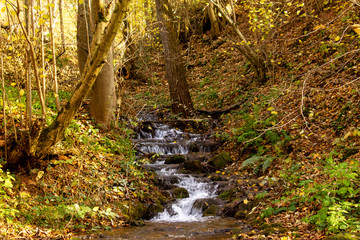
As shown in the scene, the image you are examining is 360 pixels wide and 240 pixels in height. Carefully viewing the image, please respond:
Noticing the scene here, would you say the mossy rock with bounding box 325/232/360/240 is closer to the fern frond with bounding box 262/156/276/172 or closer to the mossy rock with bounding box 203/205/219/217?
the mossy rock with bounding box 203/205/219/217

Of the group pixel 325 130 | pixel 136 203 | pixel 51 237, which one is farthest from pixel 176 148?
pixel 51 237

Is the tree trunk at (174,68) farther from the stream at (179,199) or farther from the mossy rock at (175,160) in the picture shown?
the mossy rock at (175,160)

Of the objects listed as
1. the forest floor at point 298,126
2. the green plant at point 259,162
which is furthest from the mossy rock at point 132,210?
the green plant at point 259,162

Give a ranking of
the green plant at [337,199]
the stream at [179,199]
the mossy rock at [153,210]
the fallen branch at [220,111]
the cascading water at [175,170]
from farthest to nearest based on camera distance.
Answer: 1. the fallen branch at [220,111]
2. the cascading water at [175,170]
3. the mossy rock at [153,210]
4. the stream at [179,199]
5. the green plant at [337,199]

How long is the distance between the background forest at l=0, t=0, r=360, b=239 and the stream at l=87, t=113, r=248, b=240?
38 centimetres

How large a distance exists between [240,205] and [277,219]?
45.9 inches

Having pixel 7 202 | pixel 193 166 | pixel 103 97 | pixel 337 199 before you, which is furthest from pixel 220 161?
pixel 7 202

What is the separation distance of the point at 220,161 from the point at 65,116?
5169 millimetres

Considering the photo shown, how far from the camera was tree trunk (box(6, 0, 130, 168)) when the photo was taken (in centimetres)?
494

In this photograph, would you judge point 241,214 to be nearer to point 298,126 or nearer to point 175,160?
point 298,126

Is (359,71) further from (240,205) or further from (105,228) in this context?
(105,228)

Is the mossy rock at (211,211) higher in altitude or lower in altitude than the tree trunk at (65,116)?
lower

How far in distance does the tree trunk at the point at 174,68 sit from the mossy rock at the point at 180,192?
5107 millimetres

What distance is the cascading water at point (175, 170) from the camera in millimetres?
6840
